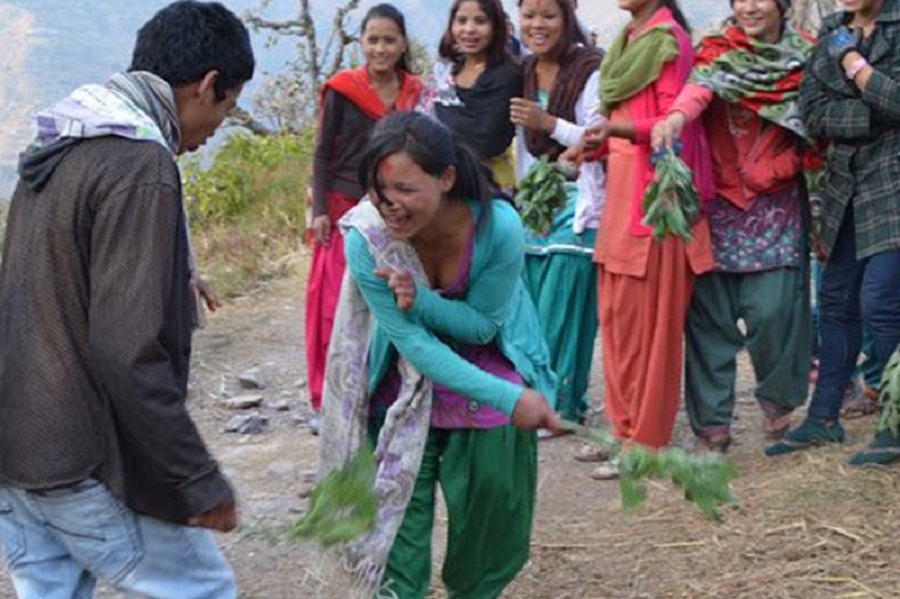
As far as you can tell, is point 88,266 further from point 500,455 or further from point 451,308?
point 500,455

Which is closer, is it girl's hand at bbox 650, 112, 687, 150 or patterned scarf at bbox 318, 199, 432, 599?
patterned scarf at bbox 318, 199, 432, 599

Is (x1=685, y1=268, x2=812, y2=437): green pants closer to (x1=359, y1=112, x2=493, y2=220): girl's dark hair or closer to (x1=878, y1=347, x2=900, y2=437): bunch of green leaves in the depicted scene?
(x1=878, y1=347, x2=900, y2=437): bunch of green leaves

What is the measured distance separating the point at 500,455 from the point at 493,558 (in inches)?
13.1

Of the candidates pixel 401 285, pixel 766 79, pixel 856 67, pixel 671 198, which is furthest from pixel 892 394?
pixel 401 285

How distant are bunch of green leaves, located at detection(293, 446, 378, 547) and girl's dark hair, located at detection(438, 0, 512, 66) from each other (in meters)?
2.72

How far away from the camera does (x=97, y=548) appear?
2.91 meters

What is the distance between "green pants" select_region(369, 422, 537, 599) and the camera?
3.73 metres

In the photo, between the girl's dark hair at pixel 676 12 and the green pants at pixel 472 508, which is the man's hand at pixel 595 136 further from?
the green pants at pixel 472 508

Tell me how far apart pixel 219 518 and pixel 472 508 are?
103cm

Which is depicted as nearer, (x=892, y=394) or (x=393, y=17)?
(x=892, y=394)

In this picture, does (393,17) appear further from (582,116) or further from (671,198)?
(671,198)

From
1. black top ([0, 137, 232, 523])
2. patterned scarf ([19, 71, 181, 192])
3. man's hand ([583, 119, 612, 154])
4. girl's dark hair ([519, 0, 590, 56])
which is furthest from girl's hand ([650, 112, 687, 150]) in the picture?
black top ([0, 137, 232, 523])

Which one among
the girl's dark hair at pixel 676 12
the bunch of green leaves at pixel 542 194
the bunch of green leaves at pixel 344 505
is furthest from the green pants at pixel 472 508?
the girl's dark hair at pixel 676 12

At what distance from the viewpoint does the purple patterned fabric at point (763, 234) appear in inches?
206
